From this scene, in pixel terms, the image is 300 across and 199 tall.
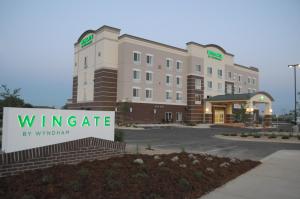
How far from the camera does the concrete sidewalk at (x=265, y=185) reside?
5.75m

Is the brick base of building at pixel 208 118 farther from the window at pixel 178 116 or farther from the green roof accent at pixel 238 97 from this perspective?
the window at pixel 178 116

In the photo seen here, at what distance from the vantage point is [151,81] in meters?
46.5

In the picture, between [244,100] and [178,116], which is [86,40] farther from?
[244,100]

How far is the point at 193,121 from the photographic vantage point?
2004 inches

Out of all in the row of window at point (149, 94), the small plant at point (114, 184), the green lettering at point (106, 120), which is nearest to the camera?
the small plant at point (114, 184)

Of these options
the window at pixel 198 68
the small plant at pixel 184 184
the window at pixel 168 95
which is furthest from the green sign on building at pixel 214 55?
the small plant at pixel 184 184

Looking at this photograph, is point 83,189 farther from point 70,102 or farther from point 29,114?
point 70,102

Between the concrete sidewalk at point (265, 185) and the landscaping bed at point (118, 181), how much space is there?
32 cm

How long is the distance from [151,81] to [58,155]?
39437 millimetres

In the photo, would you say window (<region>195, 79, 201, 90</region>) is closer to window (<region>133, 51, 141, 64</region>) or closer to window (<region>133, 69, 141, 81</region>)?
window (<region>133, 69, 141, 81</region>)

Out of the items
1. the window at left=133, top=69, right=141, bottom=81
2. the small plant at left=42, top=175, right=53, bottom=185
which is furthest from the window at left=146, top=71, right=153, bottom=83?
the small plant at left=42, top=175, right=53, bottom=185

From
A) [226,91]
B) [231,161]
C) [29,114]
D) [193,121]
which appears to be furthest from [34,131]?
[226,91]

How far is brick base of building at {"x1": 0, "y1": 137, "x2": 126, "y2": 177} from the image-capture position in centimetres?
633

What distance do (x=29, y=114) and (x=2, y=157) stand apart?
1426 millimetres
